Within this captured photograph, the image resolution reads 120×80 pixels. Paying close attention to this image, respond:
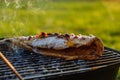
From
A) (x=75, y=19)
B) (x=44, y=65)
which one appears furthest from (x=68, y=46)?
(x=75, y=19)

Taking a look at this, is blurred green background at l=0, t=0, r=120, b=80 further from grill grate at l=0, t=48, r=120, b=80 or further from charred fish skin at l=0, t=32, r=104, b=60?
grill grate at l=0, t=48, r=120, b=80

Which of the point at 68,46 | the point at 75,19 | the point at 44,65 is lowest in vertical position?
the point at 75,19

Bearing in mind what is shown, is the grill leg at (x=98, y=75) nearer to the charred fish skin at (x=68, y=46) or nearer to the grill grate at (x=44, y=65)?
the grill grate at (x=44, y=65)

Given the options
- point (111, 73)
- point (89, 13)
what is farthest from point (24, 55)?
point (89, 13)

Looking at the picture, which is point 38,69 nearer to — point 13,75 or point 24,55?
point 13,75

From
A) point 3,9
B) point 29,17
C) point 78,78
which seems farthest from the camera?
point 29,17

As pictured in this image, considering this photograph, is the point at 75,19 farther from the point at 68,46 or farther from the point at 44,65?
the point at 44,65
